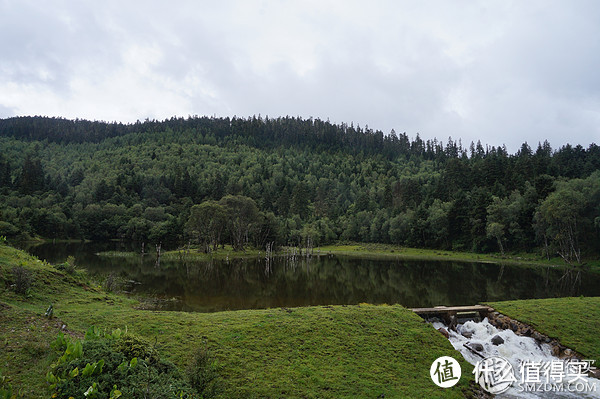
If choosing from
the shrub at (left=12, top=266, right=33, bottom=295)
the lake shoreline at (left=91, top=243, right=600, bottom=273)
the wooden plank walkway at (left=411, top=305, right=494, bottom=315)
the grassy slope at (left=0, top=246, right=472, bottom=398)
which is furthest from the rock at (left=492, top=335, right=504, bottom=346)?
the lake shoreline at (left=91, top=243, right=600, bottom=273)

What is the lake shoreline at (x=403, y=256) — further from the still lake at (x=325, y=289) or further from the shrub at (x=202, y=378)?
the shrub at (x=202, y=378)

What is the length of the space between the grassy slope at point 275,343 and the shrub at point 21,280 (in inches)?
14.4

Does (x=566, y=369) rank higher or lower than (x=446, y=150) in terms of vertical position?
lower

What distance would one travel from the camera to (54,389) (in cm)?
552

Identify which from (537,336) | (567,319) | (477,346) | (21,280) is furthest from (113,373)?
(567,319)

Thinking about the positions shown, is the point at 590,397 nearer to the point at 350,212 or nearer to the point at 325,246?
the point at 325,246

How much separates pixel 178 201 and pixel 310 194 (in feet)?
185

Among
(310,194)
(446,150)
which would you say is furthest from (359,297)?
(446,150)

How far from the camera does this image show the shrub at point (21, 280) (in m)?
13.6

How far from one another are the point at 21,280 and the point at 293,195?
390 feet

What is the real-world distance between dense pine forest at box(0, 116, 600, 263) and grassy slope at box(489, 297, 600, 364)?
49.2 metres

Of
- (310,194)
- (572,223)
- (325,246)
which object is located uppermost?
(310,194)

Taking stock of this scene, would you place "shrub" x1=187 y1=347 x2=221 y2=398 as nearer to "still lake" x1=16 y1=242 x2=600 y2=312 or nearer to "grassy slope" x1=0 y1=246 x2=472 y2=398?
"grassy slope" x1=0 y1=246 x2=472 y2=398

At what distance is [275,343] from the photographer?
11414 mm
